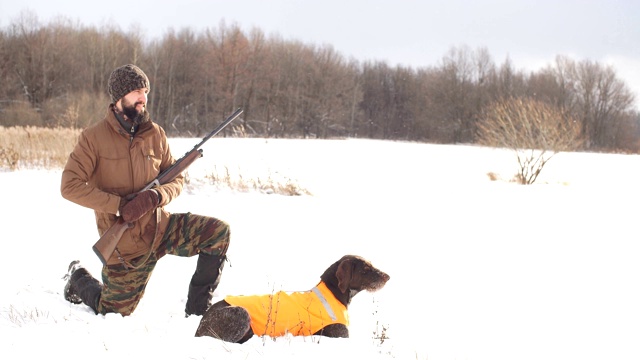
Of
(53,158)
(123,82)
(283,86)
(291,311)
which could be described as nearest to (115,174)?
(123,82)

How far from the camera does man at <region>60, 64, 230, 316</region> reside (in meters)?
3.71

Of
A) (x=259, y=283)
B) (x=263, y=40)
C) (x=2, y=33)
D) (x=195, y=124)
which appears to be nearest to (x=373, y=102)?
(x=263, y=40)

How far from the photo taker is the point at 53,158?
11.3 meters

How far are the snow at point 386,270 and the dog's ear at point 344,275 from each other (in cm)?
42

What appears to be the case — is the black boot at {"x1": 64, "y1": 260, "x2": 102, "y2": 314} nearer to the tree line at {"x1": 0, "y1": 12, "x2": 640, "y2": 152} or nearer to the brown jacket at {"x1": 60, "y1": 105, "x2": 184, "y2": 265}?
the brown jacket at {"x1": 60, "y1": 105, "x2": 184, "y2": 265}

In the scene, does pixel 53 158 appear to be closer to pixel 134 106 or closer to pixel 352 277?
pixel 134 106

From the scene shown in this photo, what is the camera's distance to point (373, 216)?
8812 millimetres

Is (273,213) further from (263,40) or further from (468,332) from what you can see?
(263,40)

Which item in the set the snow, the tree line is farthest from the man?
the tree line

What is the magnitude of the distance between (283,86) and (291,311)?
148 feet

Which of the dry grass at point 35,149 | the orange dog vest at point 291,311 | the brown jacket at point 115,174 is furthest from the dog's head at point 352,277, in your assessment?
the dry grass at point 35,149

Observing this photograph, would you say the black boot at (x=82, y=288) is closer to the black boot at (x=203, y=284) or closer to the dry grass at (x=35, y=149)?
the black boot at (x=203, y=284)

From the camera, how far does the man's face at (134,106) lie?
3834 millimetres

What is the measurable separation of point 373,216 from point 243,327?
19.3ft
